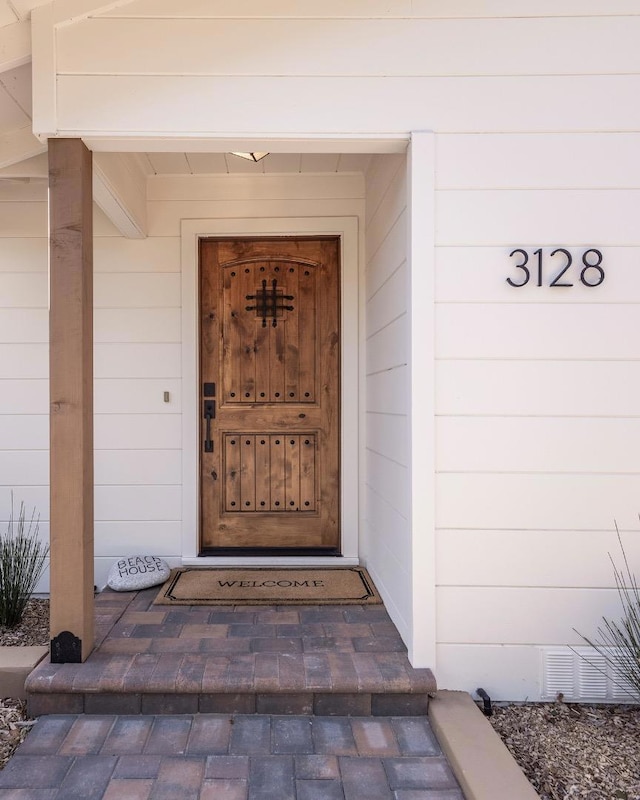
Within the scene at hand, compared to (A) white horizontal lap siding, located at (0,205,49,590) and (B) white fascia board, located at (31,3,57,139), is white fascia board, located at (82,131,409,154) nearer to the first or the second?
(B) white fascia board, located at (31,3,57,139)

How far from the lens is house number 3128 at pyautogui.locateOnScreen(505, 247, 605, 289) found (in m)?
2.03

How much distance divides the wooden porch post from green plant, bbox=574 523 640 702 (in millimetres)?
1937

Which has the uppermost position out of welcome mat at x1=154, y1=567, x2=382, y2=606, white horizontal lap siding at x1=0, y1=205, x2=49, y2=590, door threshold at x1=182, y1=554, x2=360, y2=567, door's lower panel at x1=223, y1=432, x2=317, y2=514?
white horizontal lap siding at x1=0, y1=205, x2=49, y2=590

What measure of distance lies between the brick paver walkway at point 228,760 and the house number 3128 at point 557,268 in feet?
5.54

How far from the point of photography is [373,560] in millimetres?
2912

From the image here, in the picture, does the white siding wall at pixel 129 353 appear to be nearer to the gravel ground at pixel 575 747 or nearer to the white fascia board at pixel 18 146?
the white fascia board at pixel 18 146

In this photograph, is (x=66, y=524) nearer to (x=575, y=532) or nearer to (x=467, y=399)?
(x=467, y=399)

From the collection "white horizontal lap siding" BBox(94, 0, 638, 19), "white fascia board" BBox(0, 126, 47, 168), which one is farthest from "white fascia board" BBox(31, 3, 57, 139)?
"white fascia board" BBox(0, 126, 47, 168)

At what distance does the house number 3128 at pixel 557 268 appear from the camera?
2.03 metres

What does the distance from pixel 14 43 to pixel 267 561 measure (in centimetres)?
272

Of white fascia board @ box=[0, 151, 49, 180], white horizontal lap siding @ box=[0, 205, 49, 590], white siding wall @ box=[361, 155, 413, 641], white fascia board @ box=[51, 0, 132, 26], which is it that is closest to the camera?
white fascia board @ box=[51, 0, 132, 26]

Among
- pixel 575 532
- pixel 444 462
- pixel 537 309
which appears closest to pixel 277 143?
pixel 537 309

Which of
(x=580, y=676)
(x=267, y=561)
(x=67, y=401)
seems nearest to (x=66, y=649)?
(x=67, y=401)

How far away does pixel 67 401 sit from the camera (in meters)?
2.03
